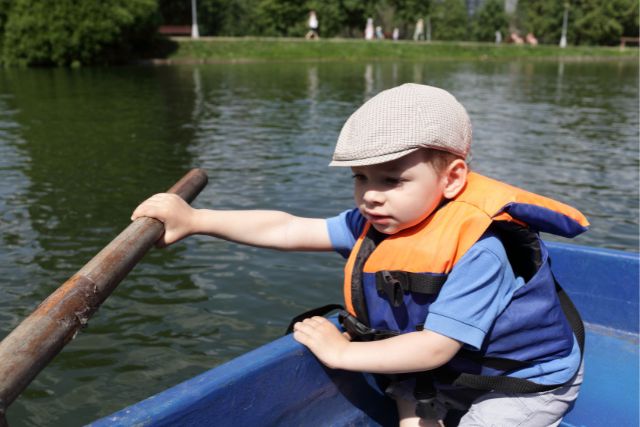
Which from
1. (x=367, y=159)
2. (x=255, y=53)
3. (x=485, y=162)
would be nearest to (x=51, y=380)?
(x=367, y=159)

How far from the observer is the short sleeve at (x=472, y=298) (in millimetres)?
1783

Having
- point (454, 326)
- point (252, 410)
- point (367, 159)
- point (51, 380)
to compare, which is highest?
point (367, 159)

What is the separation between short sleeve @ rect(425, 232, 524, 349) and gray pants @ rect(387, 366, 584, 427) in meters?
0.26

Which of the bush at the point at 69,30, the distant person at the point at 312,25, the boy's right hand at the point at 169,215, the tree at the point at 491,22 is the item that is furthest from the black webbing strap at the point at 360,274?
the tree at the point at 491,22

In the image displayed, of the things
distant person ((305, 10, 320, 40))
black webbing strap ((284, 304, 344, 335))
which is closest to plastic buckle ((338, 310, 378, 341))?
black webbing strap ((284, 304, 344, 335))

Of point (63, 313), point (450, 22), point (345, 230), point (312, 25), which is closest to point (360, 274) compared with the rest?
point (345, 230)

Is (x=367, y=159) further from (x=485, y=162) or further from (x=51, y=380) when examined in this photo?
(x=485, y=162)

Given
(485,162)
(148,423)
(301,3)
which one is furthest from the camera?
(301,3)

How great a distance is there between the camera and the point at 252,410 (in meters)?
2.09

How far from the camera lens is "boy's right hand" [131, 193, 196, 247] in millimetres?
2150

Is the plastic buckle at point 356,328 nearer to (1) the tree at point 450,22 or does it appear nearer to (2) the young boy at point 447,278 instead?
(2) the young boy at point 447,278

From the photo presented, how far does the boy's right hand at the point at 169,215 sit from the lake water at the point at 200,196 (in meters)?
1.71

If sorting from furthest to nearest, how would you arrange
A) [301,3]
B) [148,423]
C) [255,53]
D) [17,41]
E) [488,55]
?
1. [301,3]
2. [488,55]
3. [255,53]
4. [17,41]
5. [148,423]

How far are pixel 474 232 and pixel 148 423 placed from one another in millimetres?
982
